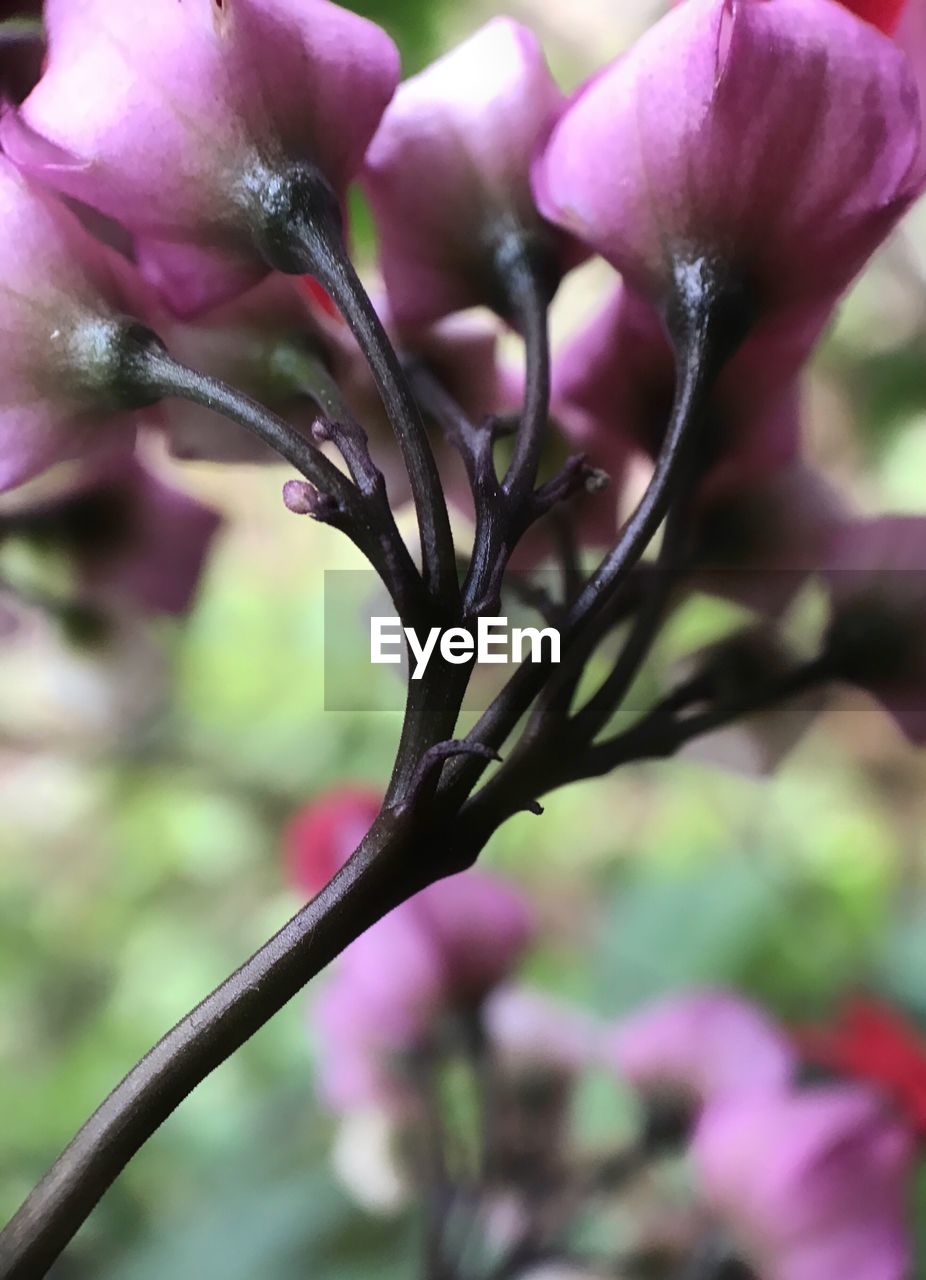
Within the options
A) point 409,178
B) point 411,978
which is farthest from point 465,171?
point 411,978

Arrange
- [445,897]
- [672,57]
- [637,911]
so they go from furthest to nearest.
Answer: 1. [637,911]
2. [445,897]
3. [672,57]

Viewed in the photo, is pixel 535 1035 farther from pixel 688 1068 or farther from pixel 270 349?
pixel 270 349

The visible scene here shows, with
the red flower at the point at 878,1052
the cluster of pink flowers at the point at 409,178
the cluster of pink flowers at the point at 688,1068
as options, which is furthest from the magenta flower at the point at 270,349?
the red flower at the point at 878,1052

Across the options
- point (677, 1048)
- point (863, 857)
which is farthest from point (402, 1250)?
point (863, 857)

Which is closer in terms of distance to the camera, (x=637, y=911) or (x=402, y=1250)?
(x=402, y=1250)

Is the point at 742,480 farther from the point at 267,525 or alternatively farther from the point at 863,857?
the point at 863,857

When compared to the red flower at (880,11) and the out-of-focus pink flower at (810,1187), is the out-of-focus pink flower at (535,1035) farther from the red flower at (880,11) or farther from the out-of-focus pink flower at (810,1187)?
the red flower at (880,11)

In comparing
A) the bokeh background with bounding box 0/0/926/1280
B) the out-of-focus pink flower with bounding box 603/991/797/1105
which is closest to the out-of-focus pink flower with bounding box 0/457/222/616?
the bokeh background with bounding box 0/0/926/1280
